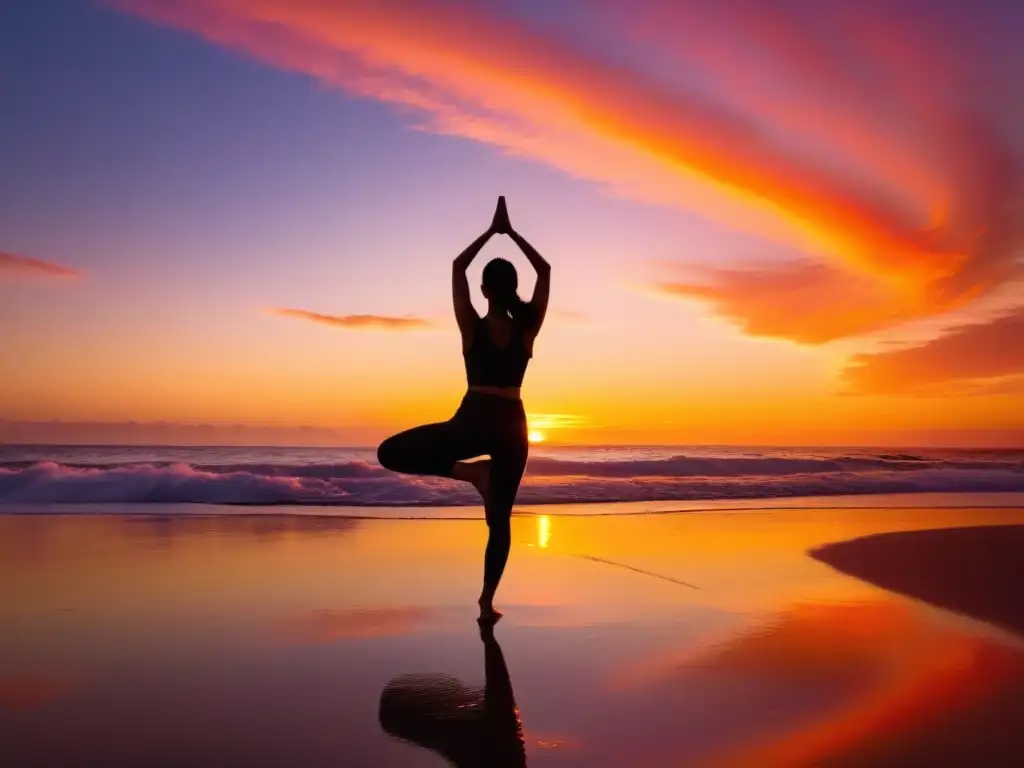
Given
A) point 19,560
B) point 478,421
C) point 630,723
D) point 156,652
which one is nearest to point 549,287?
point 478,421

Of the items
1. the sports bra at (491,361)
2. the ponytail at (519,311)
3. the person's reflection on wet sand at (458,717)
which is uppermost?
the ponytail at (519,311)

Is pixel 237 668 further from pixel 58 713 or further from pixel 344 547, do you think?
pixel 344 547

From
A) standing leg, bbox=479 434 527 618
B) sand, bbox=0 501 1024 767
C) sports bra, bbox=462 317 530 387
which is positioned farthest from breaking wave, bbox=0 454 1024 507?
sports bra, bbox=462 317 530 387

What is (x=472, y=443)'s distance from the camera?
14.5ft

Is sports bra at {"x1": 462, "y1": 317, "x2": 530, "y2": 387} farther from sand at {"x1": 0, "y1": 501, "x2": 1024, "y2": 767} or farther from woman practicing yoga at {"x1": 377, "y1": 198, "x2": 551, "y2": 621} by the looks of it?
sand at {"x1": 0, "y1": 501, "x2": 1024, "y2": 767}

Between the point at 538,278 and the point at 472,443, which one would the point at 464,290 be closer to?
the point at 538,278

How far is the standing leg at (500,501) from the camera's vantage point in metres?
4.61

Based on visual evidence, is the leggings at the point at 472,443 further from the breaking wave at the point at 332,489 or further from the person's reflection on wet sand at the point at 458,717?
the breaking wave at the point at 332,489

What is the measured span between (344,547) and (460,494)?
6.18m

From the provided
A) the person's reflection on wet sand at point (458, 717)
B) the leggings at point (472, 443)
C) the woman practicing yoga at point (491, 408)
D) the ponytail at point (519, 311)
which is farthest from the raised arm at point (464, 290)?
the person's reflection on wet sand at point (458, 717)

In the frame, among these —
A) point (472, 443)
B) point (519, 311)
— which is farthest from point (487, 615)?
point (519, 311)

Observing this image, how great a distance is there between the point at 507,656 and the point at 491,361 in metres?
1.64

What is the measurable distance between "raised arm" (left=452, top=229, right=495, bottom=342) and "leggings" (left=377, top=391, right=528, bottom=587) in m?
0.40

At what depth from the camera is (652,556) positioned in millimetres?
7223
